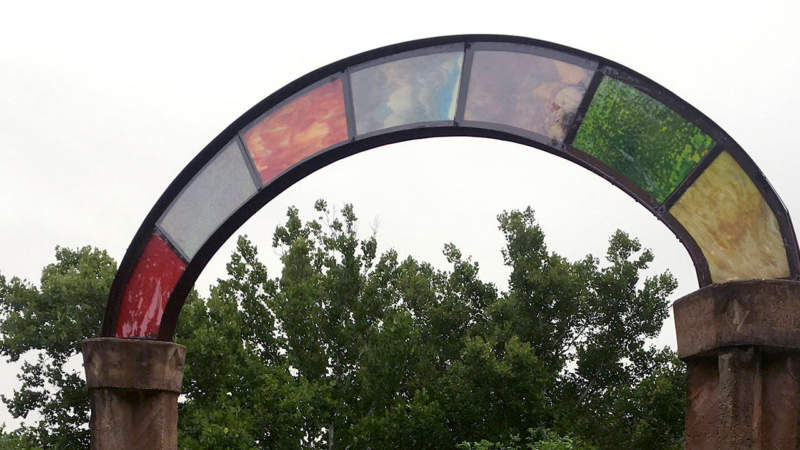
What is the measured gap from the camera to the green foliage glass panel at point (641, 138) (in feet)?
12.6

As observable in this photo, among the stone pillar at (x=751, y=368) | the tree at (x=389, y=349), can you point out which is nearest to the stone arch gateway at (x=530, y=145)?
the stone pillar at (x=751, y=368)

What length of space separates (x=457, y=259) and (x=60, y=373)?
11.0 m

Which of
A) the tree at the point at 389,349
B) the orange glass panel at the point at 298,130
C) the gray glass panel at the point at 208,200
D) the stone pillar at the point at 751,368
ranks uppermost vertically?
the tree at the point at 389,349

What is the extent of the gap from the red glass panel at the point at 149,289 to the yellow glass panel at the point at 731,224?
2.50 m

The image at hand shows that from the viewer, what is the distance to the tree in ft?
68.9

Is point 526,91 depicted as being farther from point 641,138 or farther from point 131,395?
point 131,395

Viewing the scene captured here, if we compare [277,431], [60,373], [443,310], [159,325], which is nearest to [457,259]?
[443,310]

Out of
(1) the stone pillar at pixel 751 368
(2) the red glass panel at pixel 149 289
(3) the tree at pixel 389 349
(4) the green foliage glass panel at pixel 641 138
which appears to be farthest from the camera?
(3) the tree at pixel 389 349

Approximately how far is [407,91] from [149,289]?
168 cm

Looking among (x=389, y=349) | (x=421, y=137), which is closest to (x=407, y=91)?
(x=421, y=137)

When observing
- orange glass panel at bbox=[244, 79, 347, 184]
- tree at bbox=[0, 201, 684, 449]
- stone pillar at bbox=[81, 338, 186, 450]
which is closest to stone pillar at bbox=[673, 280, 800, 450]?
orange glass panel at bbox=[244, 79, 347, 184]

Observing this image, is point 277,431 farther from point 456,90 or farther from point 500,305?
point 456,90

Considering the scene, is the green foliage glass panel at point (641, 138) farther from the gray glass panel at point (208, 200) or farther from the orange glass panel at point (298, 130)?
the gray glass panel at point (208, 200)

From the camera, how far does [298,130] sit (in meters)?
4.45
